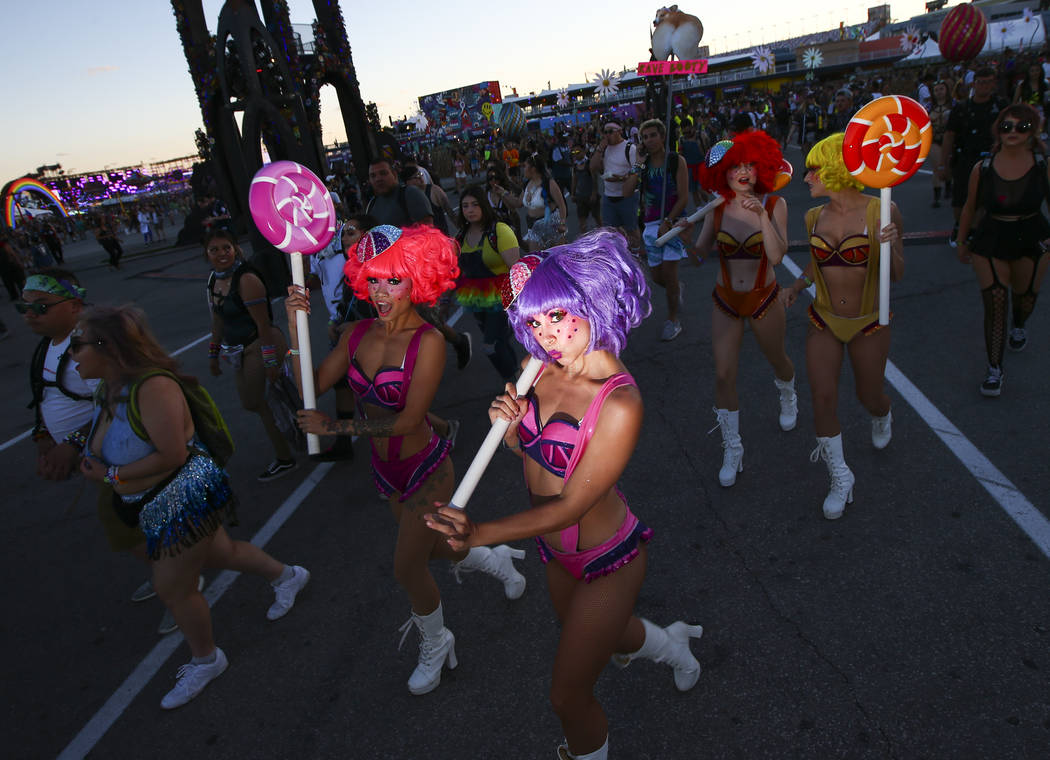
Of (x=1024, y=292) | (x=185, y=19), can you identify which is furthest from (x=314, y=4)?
(x=1024, y=292)

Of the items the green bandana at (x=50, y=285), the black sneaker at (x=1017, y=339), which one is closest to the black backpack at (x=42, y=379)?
the green bandana at (x=50, y=285)

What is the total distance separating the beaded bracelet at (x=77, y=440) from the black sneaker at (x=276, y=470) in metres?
1.99

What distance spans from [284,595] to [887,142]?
3.99 m

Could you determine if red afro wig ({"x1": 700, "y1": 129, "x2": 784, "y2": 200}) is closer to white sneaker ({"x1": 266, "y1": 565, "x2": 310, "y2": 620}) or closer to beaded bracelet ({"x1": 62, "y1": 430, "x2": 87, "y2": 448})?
white sneaker ({"x1": 266, "y1": 565, "x2": 310, "y2": 620})

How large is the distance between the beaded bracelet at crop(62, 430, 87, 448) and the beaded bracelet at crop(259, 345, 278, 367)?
1449 millimetres

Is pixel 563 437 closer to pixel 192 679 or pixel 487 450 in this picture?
pixel 487 450

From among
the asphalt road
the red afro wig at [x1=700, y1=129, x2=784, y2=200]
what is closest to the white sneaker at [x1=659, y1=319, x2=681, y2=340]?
the asphalt road

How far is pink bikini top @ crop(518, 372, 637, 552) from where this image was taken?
1911 mm

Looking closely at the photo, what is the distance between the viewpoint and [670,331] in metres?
6.98

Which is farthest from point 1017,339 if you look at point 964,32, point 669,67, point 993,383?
point 964,32

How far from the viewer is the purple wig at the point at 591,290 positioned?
186 cm

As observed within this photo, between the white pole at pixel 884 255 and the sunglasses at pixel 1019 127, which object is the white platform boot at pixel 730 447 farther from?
the sunglasses at pixel 1019 127

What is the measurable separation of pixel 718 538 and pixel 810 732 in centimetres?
129

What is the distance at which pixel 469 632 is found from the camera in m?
3.28
